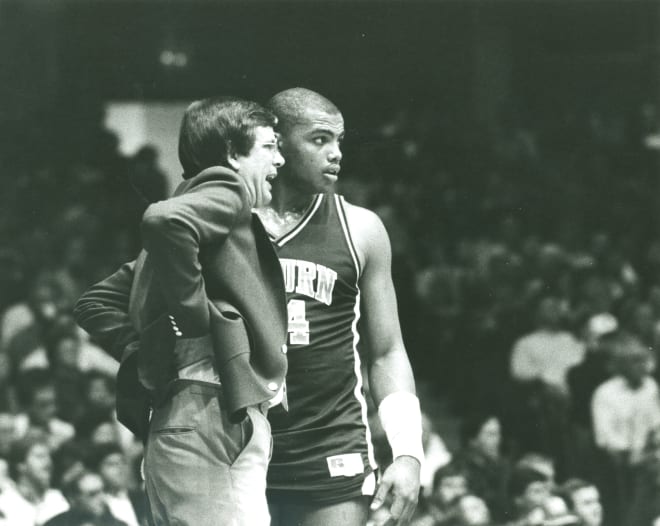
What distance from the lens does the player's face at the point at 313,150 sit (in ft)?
11.7

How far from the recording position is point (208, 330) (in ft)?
9.04

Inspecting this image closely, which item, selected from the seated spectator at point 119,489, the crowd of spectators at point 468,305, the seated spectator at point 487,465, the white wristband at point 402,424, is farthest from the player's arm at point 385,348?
the seated spectator at point 487,465

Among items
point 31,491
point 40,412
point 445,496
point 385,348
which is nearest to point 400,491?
point 385,348

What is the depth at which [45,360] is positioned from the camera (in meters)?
7.66

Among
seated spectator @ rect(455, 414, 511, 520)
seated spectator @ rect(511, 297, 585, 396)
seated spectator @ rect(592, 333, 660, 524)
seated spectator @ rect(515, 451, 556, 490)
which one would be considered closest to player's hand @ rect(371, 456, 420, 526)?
seated spectator @ rect(455, 414, 511, 520)

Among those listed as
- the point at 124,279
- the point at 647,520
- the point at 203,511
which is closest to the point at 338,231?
the point at 124,279

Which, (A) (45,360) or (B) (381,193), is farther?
(B) (381,193)

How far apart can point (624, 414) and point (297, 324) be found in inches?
196

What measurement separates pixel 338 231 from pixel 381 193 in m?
6.41

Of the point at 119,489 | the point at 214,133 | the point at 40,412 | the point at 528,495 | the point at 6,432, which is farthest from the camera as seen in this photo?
the point at 528,495

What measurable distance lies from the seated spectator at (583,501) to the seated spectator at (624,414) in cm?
26

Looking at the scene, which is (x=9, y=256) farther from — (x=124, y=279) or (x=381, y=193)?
(x=124, y=279)

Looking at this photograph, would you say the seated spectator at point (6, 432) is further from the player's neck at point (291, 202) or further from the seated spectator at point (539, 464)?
the player's neck at point (291, 202)

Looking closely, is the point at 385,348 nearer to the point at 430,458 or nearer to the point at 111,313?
the point at 111,313
